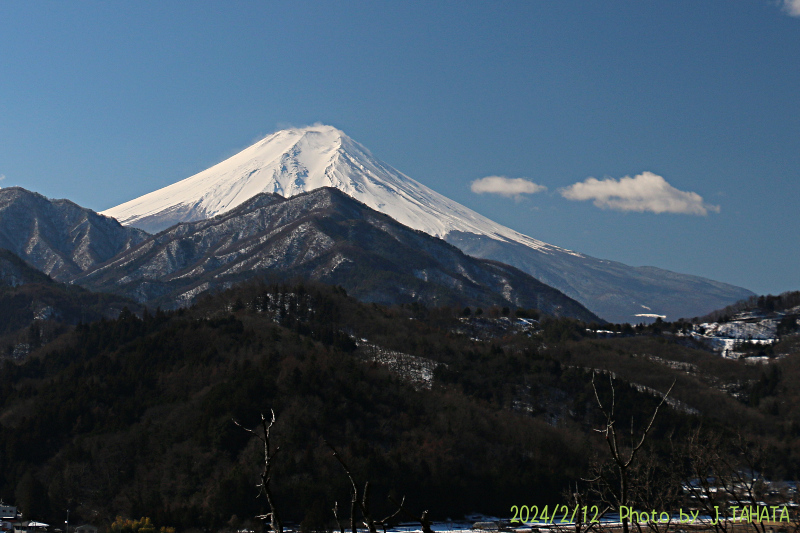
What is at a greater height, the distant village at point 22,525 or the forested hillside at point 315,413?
the forested hillside at point 315,413

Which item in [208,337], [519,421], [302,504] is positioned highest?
[208,337]

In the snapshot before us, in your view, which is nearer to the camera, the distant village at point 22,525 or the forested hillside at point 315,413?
the distant village at point 22,525

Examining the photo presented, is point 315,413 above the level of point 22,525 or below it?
above

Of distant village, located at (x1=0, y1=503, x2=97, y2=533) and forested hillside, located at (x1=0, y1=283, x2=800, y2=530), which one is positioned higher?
forested hillside, located at (x1=0, y1=283, x2=800, y2=530)

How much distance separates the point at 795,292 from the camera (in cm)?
18838

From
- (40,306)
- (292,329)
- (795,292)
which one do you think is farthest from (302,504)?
(795,292)

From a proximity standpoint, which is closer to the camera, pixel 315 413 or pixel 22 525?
pixel 22 525

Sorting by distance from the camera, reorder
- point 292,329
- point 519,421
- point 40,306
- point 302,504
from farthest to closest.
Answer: point 40,306
point 292,329
point 519,421
point 302,504

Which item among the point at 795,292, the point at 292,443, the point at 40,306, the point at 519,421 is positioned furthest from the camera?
the point at 795,292

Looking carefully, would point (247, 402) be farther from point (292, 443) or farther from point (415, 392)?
point (415, 392)

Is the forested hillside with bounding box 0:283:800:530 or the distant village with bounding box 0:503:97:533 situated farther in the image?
the forested hillside with bounding box 0:283:800:530

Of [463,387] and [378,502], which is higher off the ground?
[463,387]

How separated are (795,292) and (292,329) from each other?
13100 centimetres

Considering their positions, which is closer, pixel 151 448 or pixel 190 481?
pixel 190 481
